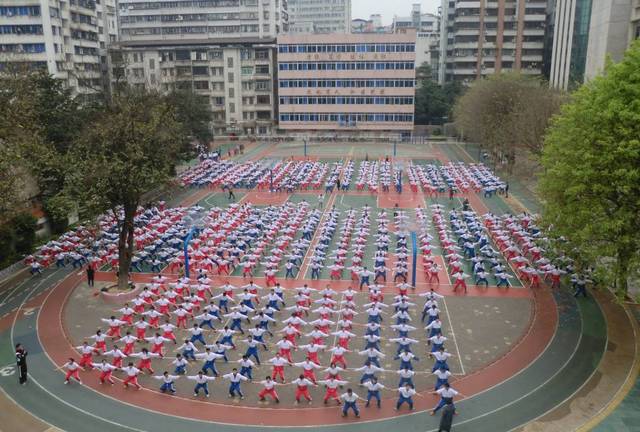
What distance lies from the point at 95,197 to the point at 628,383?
59.5 feet

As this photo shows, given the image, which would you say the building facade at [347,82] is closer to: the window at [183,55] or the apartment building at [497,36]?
the window at [183,55]

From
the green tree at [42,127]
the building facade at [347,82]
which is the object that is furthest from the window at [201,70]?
the green tree at [42,127]

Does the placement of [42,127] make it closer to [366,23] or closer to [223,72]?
[223,72]

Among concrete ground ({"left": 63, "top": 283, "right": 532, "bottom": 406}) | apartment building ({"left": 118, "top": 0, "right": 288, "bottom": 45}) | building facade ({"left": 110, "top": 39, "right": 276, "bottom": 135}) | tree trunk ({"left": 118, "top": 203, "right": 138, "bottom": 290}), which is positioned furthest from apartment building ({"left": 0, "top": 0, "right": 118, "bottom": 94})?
concrete ground ({"left": 63, "top": 283, "right": 532, "bottom": 406})

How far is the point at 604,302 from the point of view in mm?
20094

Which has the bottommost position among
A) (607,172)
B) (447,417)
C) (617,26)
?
(447,417)

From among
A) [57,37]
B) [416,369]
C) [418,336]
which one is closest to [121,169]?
[418,336]

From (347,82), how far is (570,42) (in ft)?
88.3

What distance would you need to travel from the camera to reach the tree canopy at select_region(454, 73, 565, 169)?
37.4 m

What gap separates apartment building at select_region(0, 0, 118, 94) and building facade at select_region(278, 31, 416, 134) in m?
23.1

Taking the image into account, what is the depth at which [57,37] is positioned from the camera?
5844cm

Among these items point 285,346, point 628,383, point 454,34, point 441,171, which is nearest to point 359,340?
point 285,346

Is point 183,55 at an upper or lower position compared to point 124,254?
upper

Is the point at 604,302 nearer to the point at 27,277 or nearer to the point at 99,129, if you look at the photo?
the point at 99,129
